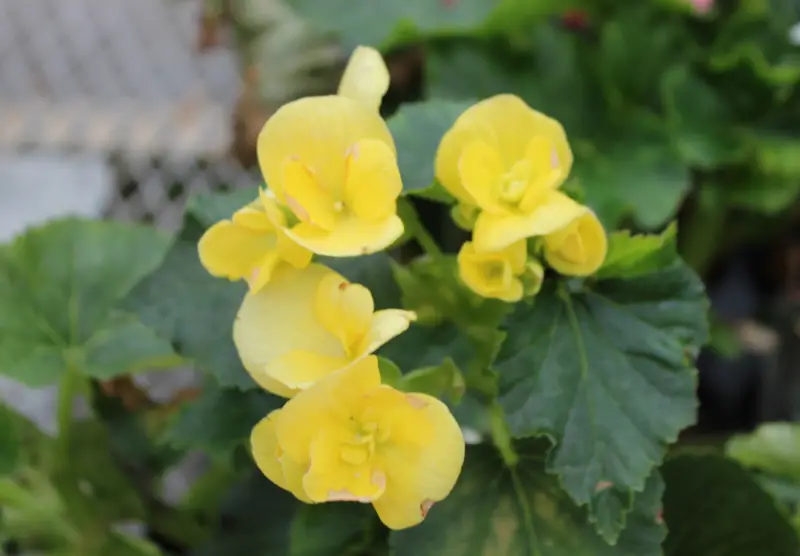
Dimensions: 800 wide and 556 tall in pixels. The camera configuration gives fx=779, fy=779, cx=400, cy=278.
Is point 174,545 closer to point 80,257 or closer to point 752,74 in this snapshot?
point 80,257

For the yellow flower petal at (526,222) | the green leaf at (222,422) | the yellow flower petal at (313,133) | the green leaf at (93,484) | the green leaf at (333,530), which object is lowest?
the green leaf at (93,484)

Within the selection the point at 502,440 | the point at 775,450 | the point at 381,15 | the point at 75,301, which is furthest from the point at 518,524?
the point at 381,15

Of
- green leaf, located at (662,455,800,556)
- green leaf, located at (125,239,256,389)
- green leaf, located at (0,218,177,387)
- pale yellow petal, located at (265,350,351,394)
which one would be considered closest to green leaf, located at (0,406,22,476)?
green leaf, located at (0,218,177,387)

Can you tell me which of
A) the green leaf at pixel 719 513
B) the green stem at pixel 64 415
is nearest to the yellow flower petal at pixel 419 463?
the green leaf at pixel 719 513

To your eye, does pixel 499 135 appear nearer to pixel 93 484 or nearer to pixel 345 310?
pixel 345 310

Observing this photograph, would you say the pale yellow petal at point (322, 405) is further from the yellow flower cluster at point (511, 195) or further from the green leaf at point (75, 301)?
the green leaf at point (75, 301)

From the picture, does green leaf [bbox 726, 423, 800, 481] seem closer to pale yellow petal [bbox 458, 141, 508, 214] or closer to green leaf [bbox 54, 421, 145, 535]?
Result: pale yellow petal [bbox 458, 141, 508, 214]
